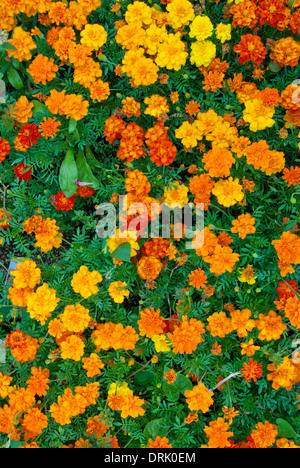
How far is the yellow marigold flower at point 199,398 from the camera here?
203cm

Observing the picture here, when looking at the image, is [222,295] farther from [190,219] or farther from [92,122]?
[92,122]

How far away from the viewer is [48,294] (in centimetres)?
212

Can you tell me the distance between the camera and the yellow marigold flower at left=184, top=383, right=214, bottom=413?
2.03 meters

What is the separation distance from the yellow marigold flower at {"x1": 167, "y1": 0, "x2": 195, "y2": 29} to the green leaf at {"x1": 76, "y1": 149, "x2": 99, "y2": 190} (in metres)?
0.98

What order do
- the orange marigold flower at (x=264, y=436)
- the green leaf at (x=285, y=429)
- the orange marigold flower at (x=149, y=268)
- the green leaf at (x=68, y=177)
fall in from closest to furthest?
the orange marigold flower at (x=264, y=436)
the green leaf at (x=285, y=429)
the orange marigold flower at (x=149, y=268)
the green leaf at (x=68, y=177)

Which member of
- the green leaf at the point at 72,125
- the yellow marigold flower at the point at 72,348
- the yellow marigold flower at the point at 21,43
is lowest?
the yellow marigold flower at the point at 72,348

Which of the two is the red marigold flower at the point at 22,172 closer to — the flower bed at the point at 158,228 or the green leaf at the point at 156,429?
the flower bed at the point at 158,228

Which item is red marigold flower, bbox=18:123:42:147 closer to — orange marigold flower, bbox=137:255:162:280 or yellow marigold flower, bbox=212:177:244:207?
orange marigold flower, bbox=137:255:162:280

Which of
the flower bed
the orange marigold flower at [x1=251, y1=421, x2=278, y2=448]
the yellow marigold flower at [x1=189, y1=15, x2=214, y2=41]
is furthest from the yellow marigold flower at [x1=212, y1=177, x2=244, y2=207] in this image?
the orange marigold flower at [x1=251, y1=421, x2=278, y2=448]

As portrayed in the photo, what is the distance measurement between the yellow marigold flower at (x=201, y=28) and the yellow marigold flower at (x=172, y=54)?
9 centimetres

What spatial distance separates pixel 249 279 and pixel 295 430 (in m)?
0.89

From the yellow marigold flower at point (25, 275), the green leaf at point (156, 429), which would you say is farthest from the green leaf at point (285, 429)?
the yellow marigold flower at point (25, 275)

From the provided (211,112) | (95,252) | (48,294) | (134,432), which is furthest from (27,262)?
(211,112)

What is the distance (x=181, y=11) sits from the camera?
217cm
